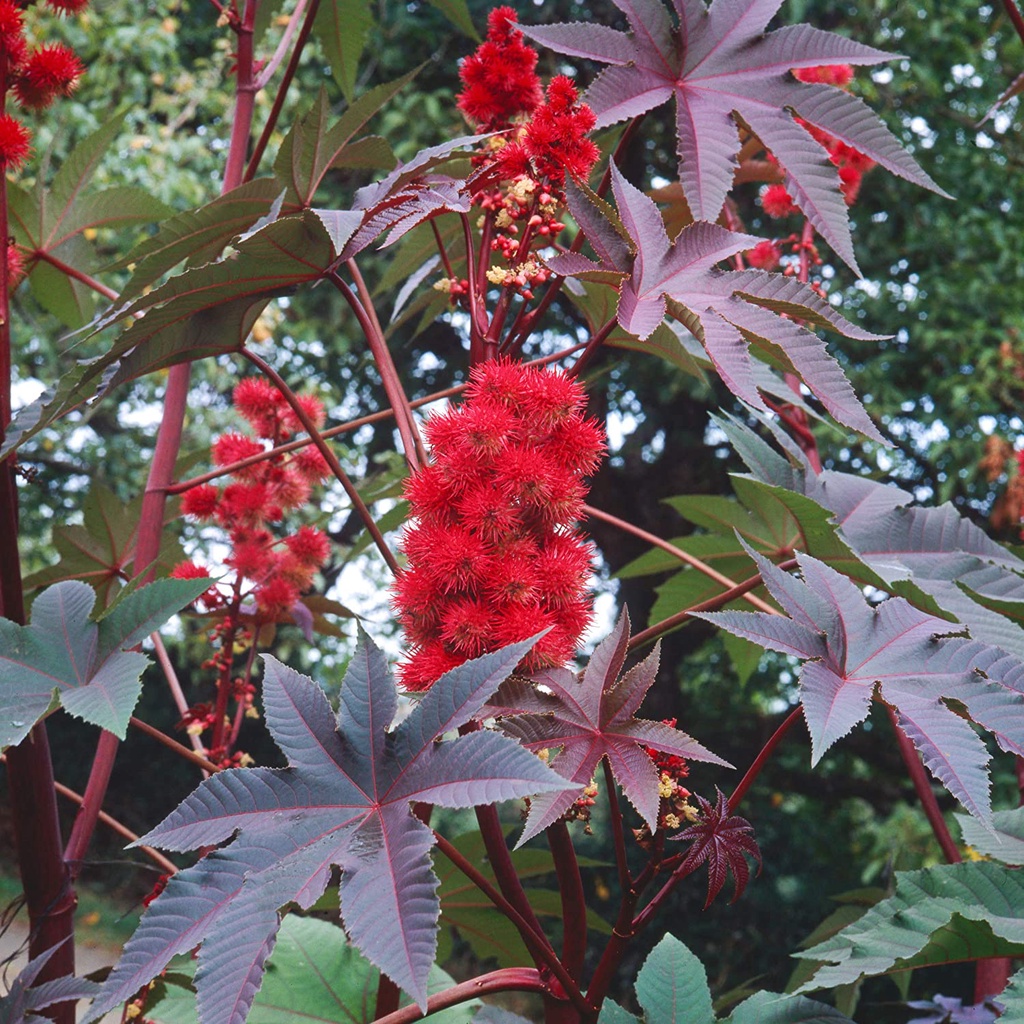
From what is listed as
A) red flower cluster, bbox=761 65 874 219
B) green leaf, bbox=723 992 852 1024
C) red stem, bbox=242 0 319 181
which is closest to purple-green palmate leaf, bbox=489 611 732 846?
green leaf, bbox=723 992 852 1024

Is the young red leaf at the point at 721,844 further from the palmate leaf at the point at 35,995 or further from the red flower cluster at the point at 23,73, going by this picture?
the red flower cluster at the point at 23,73

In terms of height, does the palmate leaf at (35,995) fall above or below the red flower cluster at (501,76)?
below

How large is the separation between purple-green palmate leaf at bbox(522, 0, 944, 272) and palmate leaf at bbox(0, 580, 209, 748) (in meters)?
0.51

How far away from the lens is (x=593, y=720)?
2.08 feet

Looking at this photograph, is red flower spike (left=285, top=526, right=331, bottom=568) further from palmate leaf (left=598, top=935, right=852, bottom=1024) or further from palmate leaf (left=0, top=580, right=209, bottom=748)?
palmate leaf (left=598, top=935, right=852, bottom=1024)

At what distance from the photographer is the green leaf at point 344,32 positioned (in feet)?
4.04

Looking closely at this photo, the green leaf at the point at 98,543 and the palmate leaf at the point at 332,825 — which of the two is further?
the green leaf at the point at 98,543

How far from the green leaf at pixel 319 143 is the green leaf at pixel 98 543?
48 centimetres

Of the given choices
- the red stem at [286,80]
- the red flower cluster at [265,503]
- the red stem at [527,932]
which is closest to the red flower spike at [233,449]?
the red flower cluster at [265,503]

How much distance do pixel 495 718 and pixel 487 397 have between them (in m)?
0.21

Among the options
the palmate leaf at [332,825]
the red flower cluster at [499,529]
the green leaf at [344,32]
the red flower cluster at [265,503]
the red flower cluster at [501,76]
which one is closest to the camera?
the palmate leaf at [332,825]

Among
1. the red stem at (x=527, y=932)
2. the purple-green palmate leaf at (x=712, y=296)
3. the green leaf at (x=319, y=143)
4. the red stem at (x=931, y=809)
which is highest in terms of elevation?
the green leaf at (x=319, y=143)

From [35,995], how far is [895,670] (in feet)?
2.18

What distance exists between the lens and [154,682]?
18.2ft
